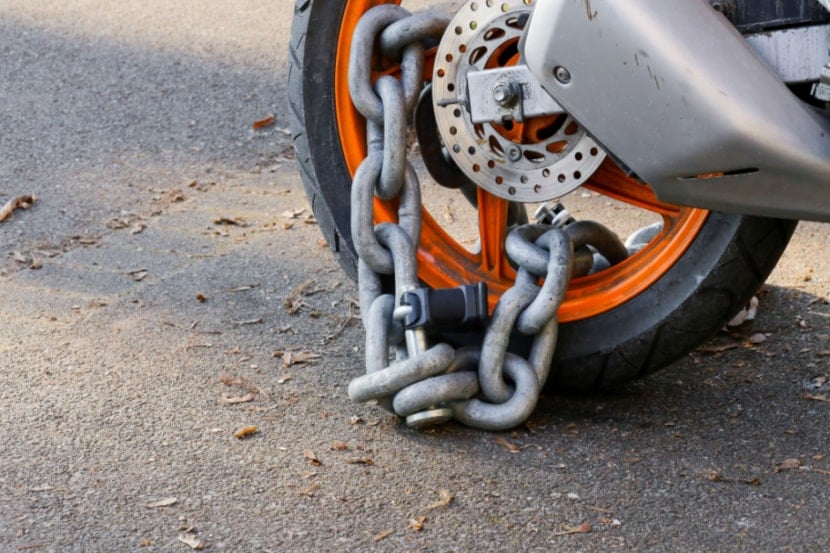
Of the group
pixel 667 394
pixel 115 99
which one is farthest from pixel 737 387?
pixel 115 99

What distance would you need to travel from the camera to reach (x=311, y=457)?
99.2 inches

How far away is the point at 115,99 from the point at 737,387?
2977mm

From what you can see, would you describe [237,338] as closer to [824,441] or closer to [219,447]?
[219,447]

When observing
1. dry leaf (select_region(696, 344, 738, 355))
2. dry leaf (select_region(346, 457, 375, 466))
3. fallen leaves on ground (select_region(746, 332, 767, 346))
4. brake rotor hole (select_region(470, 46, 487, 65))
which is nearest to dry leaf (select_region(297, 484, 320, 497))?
dry leaf (select_region(346, 457, 375, 466))

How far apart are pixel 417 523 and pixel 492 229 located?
894 millimetres

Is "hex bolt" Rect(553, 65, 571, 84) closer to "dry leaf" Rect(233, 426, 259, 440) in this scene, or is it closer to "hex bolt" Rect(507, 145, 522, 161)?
"hex bolt" Rect(507, 145, 522, 161)

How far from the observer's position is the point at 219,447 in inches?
101

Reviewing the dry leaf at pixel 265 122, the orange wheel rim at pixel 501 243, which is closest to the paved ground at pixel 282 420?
the orange wheel rim at pixel 501 243

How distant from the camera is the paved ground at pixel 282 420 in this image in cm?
229

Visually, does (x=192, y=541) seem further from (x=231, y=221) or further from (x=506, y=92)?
(x=231, y=221)

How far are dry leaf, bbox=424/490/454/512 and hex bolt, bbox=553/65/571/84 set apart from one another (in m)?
0.82

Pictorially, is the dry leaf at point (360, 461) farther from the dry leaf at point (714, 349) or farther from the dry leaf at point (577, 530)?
the dry leaf at point (714, 349)

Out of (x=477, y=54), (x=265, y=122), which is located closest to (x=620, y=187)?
(x=477, y=54)

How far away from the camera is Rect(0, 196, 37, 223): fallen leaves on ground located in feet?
12.9
